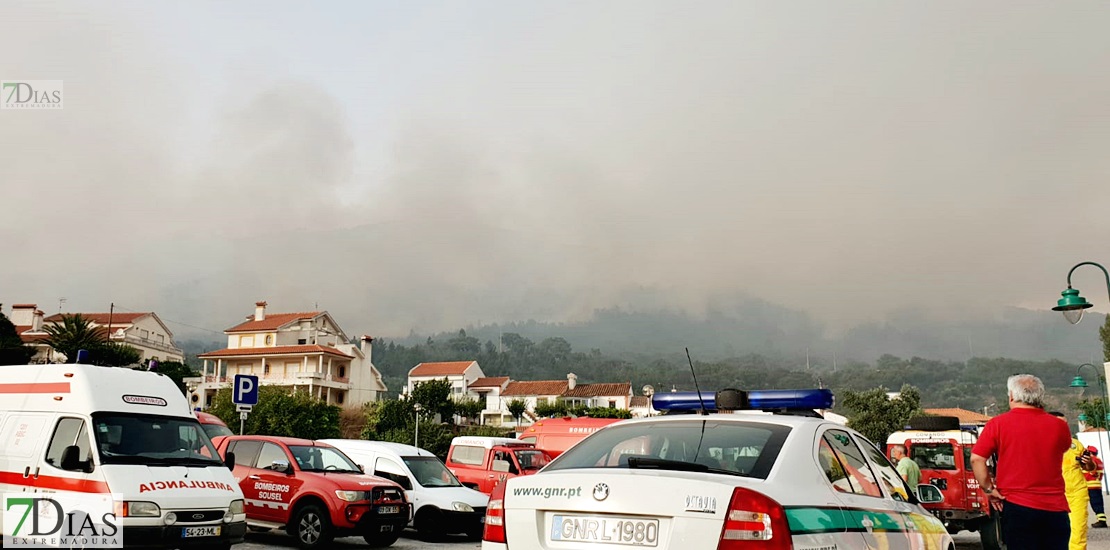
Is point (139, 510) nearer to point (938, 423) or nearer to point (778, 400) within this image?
point (778, 400)

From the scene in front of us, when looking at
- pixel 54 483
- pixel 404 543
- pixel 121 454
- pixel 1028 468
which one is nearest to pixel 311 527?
pixel 404 543

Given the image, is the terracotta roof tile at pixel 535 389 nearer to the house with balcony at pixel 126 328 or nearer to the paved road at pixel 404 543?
the house with balcony at pixel 126 328

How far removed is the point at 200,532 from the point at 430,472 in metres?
7.46

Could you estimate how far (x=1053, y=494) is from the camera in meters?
5.86

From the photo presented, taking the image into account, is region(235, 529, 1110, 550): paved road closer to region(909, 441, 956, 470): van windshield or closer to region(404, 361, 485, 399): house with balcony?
region(909, 441, 956, 470): van windshield

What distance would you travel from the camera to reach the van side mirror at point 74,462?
30.0 feet

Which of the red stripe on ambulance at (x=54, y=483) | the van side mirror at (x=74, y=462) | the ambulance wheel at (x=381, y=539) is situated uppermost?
the van side mirror at (x=74, y=462)

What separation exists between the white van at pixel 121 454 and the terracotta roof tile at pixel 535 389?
100020 millimetres

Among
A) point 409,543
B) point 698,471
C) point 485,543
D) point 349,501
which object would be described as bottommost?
point 409,543

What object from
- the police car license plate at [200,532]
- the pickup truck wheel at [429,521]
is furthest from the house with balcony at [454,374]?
the police car license plate at [200,532]

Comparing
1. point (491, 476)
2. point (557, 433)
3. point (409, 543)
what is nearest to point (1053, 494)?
point (409, 543)

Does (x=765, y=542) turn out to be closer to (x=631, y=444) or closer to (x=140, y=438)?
(x=631, y=444)

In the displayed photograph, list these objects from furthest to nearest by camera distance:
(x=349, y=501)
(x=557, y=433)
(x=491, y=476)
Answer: (x=557, y=433) < (x=491, y=476) < (x=349, y=501)

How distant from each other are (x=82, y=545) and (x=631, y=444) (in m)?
6.68
